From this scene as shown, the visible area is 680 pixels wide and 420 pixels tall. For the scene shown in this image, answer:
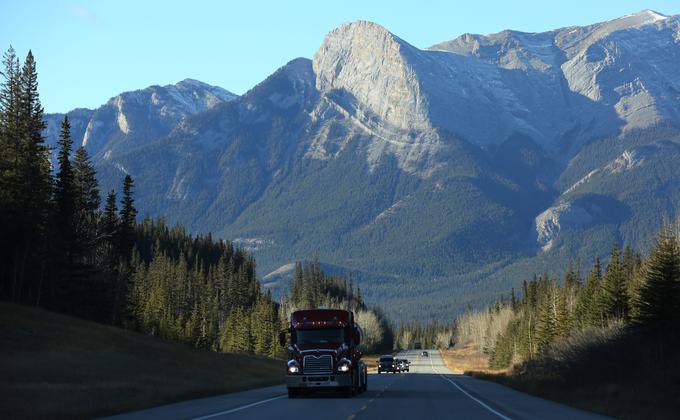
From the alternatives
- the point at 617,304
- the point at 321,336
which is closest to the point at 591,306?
the point at 617,304

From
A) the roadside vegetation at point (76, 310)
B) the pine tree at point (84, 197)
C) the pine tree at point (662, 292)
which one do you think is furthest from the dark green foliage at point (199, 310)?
the pine tree at point (662, 292)

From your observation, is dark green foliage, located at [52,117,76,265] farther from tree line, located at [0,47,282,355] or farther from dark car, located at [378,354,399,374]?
dark car, located at [378,354,399,374]

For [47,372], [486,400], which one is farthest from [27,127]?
[486,400]

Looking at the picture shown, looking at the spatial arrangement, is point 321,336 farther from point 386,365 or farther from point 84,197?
point 386,365

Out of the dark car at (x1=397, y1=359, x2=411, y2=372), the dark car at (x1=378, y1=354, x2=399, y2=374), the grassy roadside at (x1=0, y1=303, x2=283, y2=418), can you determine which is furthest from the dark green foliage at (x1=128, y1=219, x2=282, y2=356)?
the grassy roadside at (x1=0, y1=303, x2=283, y2=418)

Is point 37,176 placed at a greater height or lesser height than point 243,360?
greater

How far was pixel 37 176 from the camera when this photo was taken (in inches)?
3233

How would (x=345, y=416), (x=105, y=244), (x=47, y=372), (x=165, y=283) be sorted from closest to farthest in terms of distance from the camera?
(x=345, y=416)
(x=47, y=372)
(x=105, y=244)
(x=165, y=283)

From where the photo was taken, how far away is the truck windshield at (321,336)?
4750 cm

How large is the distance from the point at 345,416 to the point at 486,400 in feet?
45.9

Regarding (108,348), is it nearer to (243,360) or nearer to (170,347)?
(170,347)

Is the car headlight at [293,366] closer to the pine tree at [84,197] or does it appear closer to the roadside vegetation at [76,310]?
the roadside vegetation at [76,310]

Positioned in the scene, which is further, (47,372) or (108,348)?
(108,348)

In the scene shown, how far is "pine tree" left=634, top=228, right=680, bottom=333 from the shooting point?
227ft
